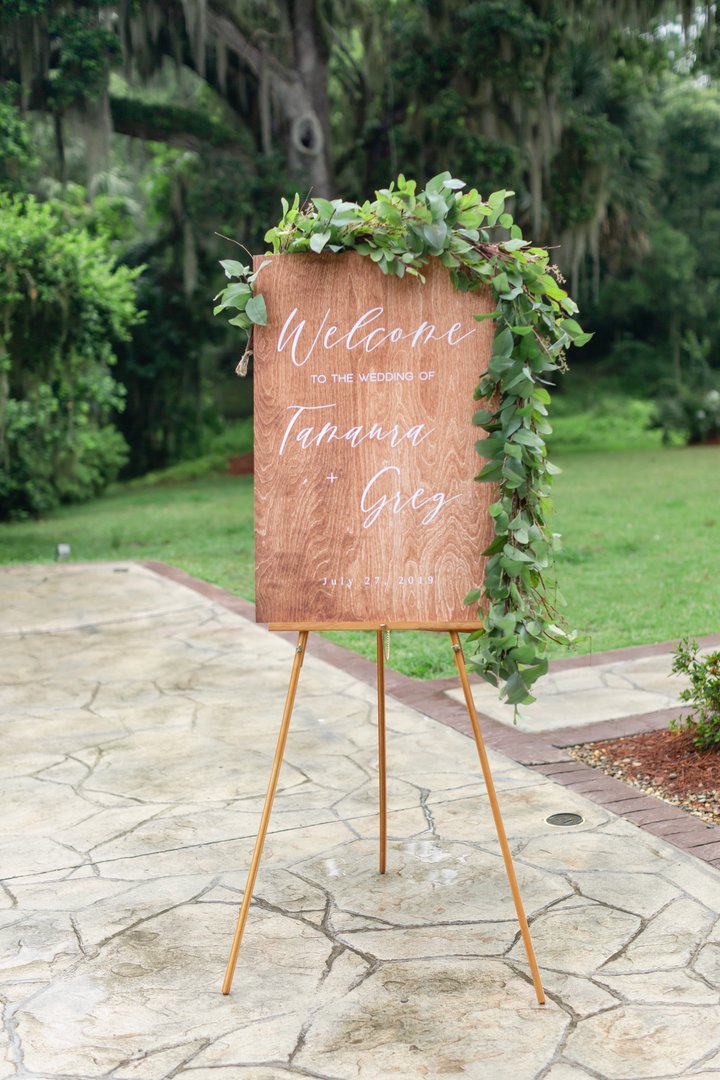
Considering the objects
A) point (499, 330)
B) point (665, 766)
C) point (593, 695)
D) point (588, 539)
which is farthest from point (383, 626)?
point (588, 539)

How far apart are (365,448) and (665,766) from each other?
2.02 meters

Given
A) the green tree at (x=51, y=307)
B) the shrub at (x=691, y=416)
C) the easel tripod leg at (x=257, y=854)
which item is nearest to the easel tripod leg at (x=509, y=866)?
the easel tripod leg at (x=257, y=854)

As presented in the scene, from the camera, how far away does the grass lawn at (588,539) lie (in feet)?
22.7

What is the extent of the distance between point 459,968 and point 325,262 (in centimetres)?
186

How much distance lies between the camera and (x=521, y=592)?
298cm

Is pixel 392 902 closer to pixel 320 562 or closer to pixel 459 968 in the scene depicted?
pixel 459 968

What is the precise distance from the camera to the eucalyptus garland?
286cm

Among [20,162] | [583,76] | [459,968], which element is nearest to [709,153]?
[583,76]

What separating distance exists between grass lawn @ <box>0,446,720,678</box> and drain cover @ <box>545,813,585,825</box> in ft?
2.04

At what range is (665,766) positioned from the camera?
14.0ft

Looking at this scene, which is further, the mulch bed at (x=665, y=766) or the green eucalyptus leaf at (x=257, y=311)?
the mulch bed at (x=665, y=766)

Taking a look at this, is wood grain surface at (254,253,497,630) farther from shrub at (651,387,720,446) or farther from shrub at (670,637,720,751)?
shrub at (651,387,720,446)

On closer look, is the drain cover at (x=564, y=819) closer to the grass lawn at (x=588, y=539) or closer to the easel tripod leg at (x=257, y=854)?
the grass lawn at (x=588, y=539)

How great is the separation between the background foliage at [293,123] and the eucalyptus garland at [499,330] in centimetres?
852
